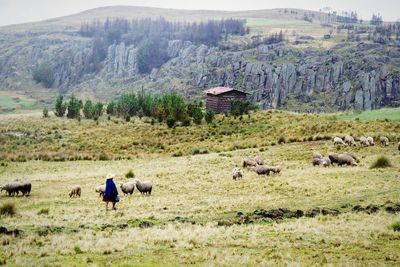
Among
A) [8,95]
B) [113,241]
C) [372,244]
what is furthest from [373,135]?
[8,95]

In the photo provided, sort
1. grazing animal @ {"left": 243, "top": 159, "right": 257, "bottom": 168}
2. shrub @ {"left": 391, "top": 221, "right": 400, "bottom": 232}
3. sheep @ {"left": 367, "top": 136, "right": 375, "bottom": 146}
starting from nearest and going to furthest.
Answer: shrub @ {"left": 391, "top": 221, "right": 400, "bottom": 232}
grazing animal @ {"left": 243, "top": 159, "right": 257, "bottom": 168}
sheep @ {"left": 367, "top": 136, "right": 375, "bottom": 146}

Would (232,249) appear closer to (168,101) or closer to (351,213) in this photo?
(351,213)

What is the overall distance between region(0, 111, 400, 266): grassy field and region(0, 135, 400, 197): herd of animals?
0.67 metres

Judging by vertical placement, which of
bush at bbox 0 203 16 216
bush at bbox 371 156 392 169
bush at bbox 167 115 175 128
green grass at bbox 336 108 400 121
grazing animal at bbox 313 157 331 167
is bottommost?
bush at bbox 167 115 175 128

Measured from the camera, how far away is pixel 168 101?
89562 millimetres

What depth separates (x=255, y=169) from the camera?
3544 cm

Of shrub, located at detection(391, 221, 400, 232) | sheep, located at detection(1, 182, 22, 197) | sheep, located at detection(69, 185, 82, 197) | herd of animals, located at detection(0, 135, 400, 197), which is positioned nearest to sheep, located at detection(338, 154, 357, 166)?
herd of animals, located at detection(0, 135, 400, 197)

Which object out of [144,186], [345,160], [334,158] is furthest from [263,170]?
[144,186]

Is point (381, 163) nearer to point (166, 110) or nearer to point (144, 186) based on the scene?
point (144, 186)

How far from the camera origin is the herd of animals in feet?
92.4

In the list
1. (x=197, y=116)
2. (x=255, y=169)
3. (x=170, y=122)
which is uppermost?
(x=255, y=169)

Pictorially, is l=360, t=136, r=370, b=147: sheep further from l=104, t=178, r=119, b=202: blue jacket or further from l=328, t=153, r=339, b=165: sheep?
l=104, t=178, r=119, b=202: blue jacket

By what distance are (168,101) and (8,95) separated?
443ft

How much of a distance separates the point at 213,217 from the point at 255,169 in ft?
50.0
